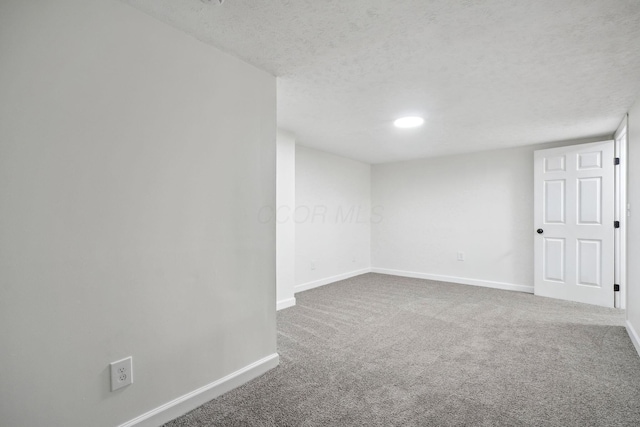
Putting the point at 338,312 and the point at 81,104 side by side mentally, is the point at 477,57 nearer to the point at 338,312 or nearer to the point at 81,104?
the point at 81,104

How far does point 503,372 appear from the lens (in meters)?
2.16

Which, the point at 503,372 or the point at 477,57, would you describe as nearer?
the point at 477,57

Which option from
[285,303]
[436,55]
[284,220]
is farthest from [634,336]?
[284,220]

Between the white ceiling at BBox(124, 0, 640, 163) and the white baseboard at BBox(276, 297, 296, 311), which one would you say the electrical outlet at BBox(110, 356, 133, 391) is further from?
the white baseboard at BBox(276, 297, 296, 311)

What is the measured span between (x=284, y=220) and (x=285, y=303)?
0.99 meters

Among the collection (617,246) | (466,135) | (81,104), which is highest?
(466,135)

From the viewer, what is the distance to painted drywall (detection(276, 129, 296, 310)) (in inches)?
144

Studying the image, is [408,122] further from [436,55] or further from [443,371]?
[443,371]

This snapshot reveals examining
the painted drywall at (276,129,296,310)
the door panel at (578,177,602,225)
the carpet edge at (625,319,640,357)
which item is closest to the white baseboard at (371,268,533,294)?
the door panel at (578,177,602,225)

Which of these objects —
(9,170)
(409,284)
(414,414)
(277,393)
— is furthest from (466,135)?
(9,170)

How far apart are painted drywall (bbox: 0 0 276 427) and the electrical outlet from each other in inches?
1.1

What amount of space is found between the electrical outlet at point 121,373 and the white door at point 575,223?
478 centimetres

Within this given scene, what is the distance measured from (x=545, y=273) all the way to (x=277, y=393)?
159 inches

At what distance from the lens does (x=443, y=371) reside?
7.14 feet
